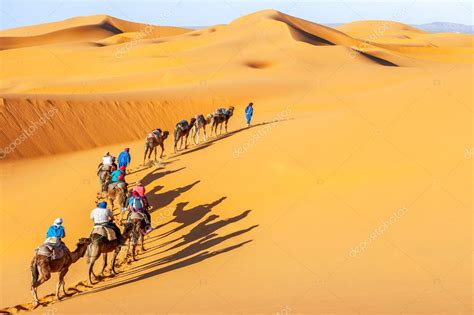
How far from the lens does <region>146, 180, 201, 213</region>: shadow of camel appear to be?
16797mm

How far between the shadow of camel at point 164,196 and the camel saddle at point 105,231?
4.85 meters

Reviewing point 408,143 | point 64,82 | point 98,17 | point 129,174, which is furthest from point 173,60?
point 98,17

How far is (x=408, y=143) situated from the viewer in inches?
614

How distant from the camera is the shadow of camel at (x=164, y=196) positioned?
16797mm

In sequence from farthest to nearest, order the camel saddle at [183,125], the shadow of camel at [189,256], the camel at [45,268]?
the camel saddle at [183,125]
the shadow of camel at [189,256]
the camel at [45,268]

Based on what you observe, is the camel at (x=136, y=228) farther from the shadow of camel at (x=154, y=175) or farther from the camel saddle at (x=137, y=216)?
the shadow of camel at (x=154, y=175)

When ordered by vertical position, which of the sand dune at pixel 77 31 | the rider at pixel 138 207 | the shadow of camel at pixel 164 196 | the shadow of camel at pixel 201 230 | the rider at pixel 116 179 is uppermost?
the sand dune at pixel 77 31

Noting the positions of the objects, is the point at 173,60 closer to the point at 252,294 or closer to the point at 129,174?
the point at 129,174

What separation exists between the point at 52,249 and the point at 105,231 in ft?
4.92

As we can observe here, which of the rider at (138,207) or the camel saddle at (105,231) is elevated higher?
the rider at (138,207)

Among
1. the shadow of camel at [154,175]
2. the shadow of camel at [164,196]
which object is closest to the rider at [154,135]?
the shadow of camel at [154,175]

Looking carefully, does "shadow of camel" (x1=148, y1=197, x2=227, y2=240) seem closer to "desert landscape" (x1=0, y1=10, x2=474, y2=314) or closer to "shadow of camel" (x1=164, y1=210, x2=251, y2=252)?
"desert landscape" (x1=0, y1=10, x2=474, y2=314)

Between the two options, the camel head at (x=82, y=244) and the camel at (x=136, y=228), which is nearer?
the camel head at (x=82, y=244)

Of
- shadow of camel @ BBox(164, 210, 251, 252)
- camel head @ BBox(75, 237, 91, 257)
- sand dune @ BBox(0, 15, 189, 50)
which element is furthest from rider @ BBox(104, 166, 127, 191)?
sand dune @ BBox(0, 15, 189, 50)
